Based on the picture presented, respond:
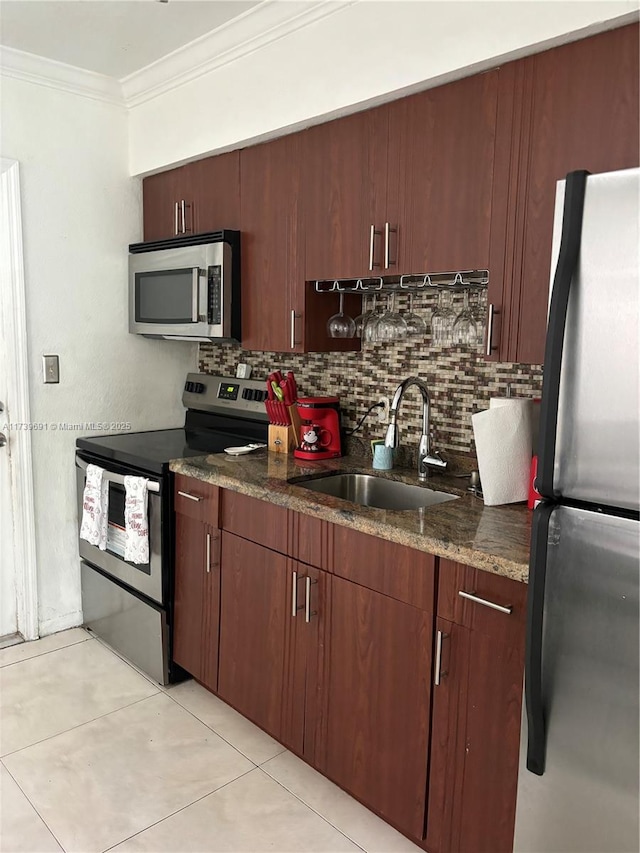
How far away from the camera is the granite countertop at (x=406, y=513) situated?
1657 mm

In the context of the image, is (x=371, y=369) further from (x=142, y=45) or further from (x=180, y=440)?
(x=142, y=45)

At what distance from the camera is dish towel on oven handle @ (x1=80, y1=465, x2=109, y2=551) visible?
2957mm

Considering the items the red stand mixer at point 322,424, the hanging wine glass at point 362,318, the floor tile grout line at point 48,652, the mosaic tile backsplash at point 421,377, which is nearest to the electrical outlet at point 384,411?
the mosaic tile backsplash at point 421,377

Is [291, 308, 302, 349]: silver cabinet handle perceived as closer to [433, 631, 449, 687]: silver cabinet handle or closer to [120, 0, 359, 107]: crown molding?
[120, 0, 359, 107]: crown molding

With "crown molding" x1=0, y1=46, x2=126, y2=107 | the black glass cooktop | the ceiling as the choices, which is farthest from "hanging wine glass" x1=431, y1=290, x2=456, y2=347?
"crown molding" x1=0, y1=46, x2=126, y2=107

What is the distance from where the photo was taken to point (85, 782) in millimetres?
2232

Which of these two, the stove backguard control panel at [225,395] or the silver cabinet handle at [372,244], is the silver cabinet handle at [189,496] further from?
the silver cabinet handle at [372,244]

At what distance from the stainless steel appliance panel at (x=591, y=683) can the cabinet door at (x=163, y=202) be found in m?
2.32

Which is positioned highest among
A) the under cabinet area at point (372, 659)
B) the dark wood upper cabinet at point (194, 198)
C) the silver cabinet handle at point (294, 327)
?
the dark wood upper cabinet at point (194, 198)

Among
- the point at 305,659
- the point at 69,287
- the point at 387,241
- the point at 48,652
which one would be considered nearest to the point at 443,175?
the point at 387,241

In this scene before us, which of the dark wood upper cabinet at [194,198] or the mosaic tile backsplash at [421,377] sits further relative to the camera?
the dark wood upper cabinet at [194,198]

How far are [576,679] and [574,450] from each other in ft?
1.51

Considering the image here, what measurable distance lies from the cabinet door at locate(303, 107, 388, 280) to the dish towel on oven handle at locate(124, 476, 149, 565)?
3.49 feet

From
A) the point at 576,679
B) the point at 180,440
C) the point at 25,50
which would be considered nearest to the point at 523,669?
the point at 576,679
